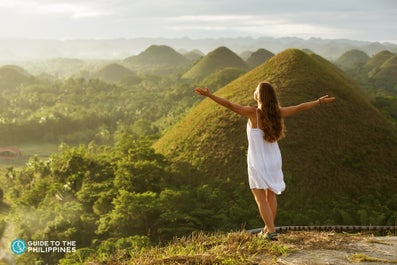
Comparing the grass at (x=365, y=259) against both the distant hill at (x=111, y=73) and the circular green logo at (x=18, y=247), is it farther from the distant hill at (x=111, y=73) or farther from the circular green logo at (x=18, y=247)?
the distant hill at (x=111, y=73)

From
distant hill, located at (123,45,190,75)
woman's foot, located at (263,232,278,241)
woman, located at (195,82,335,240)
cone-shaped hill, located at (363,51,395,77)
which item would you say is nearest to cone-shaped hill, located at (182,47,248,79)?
cone-shaped hill, located at (363,51,395,77)

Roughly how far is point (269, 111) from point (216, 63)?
100639 mm

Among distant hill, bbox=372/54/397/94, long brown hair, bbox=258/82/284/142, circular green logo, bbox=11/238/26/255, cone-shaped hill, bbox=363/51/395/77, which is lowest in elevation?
circular green logo, bbox=11/238/26/255

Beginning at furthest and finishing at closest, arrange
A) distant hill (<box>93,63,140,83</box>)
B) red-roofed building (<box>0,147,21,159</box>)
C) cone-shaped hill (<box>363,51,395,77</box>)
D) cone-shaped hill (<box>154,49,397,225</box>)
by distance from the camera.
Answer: distant hill (<box>93,63,140,83</box>) < cone-shaped hill (<box>363,51,395,77</box>) < red-roofed building (<box>0,147,21,159</box>) < cone-shaped hill (<box>154,49,397,225</box>)

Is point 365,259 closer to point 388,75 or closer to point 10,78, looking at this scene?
point 388,75

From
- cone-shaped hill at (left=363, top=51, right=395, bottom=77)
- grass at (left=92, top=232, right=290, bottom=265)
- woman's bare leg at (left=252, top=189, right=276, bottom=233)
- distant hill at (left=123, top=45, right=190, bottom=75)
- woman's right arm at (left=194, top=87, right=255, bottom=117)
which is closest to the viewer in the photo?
grass at (left=92, top=232, right=290, bottom=265)

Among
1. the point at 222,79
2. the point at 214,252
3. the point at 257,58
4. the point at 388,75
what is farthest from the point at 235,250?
the point at 257,58

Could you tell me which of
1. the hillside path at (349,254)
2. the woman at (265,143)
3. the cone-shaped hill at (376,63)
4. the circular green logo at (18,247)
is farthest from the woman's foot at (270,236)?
the cone-shaped hill at (376,63)

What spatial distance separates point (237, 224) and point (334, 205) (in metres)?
4.45

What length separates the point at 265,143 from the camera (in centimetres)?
480

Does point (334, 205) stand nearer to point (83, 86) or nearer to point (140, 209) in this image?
point (140, 209)

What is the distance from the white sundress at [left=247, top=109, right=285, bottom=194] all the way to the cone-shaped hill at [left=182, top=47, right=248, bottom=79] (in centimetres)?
9456

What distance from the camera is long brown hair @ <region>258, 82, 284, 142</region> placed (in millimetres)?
4715

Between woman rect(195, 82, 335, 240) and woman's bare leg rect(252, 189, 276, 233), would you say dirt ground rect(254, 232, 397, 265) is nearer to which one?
woman's bare leg rect(252, 189, 276, 233)
